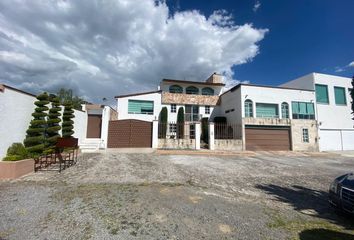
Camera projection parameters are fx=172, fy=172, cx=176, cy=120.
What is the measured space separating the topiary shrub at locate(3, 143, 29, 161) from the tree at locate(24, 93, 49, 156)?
1.31 ft

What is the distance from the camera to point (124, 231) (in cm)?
324

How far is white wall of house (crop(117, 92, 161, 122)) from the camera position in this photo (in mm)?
21047

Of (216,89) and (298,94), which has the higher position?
(216,89)

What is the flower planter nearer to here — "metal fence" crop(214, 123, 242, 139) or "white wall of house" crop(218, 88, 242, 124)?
"metal fence" crop(214, 123, 242, 139)

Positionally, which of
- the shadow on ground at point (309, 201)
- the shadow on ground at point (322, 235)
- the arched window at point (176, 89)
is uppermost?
the arched window at point (176, 89)

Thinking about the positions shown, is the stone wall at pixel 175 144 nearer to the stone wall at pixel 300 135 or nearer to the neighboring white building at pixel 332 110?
the stone wall at pixel 300 135

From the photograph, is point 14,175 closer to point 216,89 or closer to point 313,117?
point 216,89

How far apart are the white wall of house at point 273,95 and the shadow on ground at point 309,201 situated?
1324 centimetres

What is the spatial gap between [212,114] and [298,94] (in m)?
10.4

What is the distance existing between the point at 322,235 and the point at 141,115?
19.9m

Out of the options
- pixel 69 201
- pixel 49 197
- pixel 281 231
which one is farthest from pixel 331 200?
pixel 49 197

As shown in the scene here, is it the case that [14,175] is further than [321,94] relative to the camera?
No

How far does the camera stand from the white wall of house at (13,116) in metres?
7.25

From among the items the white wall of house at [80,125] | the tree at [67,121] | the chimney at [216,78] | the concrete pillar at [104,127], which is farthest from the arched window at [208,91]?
the tree at [67,121]
